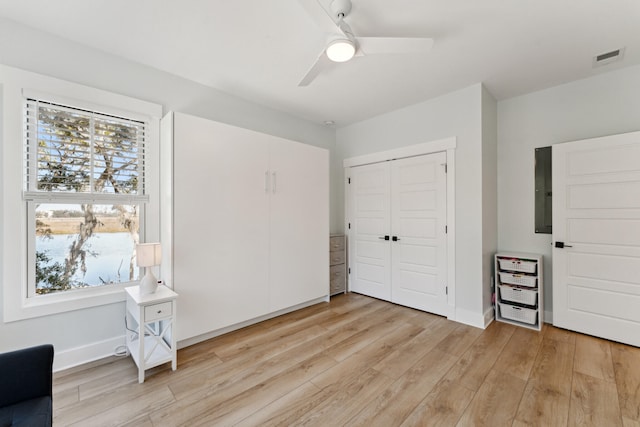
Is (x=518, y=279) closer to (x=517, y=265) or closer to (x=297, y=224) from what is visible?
(x=517, y=265)

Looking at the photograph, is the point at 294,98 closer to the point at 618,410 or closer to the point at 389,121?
the point at 389,121

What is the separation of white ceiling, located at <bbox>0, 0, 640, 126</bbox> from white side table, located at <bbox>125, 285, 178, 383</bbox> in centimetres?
209

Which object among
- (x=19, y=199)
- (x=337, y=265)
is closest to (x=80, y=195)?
(x=19, y=199)

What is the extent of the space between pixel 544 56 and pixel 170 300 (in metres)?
3.87

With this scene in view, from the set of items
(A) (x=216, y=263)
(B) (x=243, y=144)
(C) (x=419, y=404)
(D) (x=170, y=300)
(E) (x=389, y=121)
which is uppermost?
(E) (x=389, y=121)

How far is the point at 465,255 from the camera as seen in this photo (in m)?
3.05

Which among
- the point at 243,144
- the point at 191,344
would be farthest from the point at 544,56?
the point at 191,344

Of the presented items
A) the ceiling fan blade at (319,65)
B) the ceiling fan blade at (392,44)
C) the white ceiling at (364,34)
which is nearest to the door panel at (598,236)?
the white ceiling at (364,34)

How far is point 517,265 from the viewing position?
2.95 m

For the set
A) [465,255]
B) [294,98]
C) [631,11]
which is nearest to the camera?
[631,11]

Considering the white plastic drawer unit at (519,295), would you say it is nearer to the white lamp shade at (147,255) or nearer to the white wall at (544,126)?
the white wall at (544,126)

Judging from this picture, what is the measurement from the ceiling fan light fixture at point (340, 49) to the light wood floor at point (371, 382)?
7.69 ft

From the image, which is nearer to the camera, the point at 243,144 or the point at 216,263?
the point at 216,263

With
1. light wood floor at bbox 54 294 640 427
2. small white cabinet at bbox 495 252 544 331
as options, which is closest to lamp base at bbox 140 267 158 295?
light wood floor at bbox 54 294 640 427
